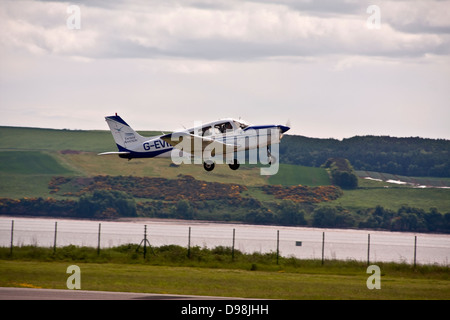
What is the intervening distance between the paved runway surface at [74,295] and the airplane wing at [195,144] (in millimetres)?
9858

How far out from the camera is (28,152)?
605ft

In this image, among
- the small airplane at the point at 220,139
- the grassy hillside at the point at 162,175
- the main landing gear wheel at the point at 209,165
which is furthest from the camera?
the grassy hillside at the point at 162,175

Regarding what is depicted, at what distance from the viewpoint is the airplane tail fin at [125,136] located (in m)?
48.3

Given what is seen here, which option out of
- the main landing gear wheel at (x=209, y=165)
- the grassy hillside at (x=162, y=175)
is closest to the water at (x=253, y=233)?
the grassy hillside at (x=162, y=175)

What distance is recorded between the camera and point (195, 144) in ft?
146

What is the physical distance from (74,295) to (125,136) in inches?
596

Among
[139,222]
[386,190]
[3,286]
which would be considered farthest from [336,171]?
[3,286]

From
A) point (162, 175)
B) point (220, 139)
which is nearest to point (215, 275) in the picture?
point (220, 139)

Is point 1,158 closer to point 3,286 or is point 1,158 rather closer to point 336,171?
point 336,171

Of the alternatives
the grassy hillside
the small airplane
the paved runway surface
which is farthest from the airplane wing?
the grassy hillside

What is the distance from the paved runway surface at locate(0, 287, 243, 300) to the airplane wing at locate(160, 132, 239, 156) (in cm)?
986

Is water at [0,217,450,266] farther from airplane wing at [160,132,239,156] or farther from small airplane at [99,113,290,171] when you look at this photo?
airplane wing at [160,132,239,156]

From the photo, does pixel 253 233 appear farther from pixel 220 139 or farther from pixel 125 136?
pixel 220 139

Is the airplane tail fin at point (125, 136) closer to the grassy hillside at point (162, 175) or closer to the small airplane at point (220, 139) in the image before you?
the small airplane at point (220, 139)
